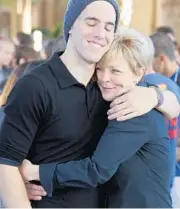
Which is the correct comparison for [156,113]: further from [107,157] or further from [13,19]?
[13,19]

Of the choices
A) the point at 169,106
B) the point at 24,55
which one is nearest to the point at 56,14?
the point at 24,55

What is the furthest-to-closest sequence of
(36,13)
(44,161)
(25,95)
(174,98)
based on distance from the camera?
(36,13), (174,98), (44,161), (25,95)

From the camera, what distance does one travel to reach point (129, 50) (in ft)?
5.12

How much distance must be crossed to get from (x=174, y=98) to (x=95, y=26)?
17.9 inches

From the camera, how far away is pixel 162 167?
1.60 metres

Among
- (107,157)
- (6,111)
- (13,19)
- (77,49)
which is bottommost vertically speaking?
(13,19)

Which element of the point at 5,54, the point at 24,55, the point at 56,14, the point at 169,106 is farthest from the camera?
the point at 56,14

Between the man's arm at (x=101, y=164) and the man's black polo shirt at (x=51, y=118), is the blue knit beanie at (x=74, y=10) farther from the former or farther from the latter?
the man's arm at (x=101, y=164)

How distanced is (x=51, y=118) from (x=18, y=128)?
99 mm

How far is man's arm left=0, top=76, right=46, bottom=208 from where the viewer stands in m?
1.46

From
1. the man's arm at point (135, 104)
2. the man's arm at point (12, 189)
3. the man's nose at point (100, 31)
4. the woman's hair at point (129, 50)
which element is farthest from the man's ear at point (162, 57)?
the man's arm at point (12, 189)

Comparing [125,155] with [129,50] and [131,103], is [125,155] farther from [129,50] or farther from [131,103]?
[129,50]

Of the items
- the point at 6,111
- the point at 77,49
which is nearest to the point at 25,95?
the point at 6,111

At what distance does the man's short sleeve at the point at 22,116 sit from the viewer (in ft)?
4.80
